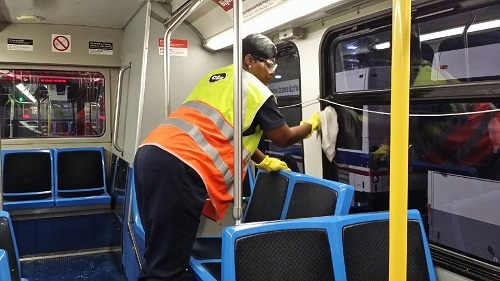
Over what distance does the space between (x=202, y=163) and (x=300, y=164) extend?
145 centimetres

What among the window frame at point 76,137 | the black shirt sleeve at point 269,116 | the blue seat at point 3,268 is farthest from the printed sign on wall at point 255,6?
the window frame at point 76,137

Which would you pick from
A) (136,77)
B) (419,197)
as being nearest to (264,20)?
(419,197)

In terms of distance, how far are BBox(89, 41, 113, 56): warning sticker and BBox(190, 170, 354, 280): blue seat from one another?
3.30 metres

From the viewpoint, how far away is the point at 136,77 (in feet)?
14.7

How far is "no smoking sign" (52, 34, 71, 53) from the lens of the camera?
5113 mm

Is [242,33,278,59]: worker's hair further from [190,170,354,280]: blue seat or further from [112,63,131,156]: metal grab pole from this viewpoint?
[112,63,131,156]: metal grab pole

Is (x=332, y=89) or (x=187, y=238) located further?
(x=332, y=89)

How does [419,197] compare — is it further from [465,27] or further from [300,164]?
[300,164]

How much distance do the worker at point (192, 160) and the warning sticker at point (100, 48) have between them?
3.41 m

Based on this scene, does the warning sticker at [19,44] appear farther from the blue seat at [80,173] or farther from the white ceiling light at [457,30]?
the white ceiling light at [457,30]

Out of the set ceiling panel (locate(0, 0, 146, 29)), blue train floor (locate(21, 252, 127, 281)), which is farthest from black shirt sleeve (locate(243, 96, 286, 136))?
blue train floor (locate(21, 252, 127, 281))

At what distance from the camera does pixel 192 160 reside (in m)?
2.14

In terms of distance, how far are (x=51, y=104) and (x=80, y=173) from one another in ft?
2.90

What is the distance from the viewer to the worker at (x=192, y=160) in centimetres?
210
